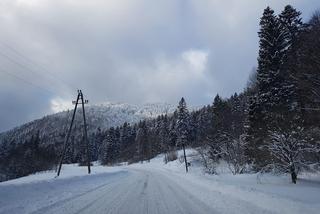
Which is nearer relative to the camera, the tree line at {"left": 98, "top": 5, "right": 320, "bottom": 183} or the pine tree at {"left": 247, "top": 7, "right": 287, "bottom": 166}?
the tree line at {"left": 98, "top": 5, "right": 320, "bottom": 183}

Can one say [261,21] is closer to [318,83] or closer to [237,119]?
[318,83]

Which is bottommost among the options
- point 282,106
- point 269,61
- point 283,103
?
point 282,106

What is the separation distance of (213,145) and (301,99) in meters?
32.0

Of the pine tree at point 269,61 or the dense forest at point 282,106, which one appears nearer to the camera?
the dense forest at point 282,106

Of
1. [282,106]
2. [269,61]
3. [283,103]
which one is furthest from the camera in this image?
[269,61]

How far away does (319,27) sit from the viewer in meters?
16.5

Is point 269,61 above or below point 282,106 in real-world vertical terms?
above

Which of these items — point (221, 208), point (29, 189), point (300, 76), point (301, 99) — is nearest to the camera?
point (221, 208)

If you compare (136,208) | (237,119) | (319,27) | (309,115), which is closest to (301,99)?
(309,115)

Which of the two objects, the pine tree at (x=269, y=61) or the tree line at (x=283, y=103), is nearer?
the tree line at (x=283, y=103)

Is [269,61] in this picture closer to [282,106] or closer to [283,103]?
[283,103]

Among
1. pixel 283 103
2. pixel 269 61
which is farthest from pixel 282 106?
pixel 269 61

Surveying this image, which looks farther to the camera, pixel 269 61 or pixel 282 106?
pixel 269 61

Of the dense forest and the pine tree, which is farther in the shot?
the pine tree
